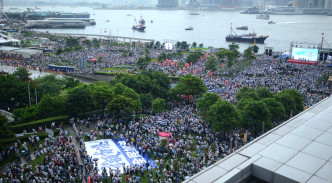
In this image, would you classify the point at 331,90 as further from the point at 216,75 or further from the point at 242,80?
the point at 216,75

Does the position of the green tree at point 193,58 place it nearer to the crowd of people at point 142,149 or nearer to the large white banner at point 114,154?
the crowd of people at point 142,149

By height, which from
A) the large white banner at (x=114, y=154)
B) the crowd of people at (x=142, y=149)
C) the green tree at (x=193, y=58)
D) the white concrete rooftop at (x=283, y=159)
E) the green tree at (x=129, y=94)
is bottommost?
the large white banner at (x=114, y=154)

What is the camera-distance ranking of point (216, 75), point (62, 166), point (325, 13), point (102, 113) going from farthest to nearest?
point (325, 13), point (216, 75), point (102, 113), point (62, 166)

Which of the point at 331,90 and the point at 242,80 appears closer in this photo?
the point at 331,90

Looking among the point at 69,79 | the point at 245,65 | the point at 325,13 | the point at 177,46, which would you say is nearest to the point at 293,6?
the point at 325,13

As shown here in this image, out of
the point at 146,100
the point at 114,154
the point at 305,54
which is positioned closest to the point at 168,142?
the point at 114,154

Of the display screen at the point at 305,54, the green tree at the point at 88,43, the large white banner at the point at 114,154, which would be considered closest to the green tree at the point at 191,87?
the large white banner at the point at 114,154
